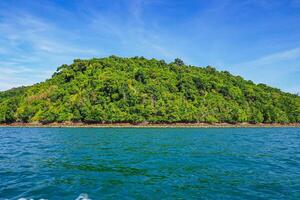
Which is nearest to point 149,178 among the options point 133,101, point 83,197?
Answer: point 83,197

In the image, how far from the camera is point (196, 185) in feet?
59.6

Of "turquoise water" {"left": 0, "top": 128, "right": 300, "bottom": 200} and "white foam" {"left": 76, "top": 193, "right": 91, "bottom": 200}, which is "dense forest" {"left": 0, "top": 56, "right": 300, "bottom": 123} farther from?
"white foam" {"left": 76, "top": 193, "right": 91, "bottom": 200}

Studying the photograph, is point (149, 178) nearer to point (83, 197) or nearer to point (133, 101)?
point (83, 197)

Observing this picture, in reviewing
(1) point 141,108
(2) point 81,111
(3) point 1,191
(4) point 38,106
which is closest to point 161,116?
(1) point 141,108

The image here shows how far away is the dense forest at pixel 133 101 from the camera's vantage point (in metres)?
155

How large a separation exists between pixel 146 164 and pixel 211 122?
455ft

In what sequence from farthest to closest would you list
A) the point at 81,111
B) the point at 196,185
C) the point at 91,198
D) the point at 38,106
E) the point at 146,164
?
the point at 38,106, the point at 81,111, the point at 146,164, the point at 196,185, the point at 91,198

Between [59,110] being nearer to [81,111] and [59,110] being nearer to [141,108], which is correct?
[81,111]

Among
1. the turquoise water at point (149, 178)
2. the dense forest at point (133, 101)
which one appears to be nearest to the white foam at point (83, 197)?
the turquoise water at point (149, 178)

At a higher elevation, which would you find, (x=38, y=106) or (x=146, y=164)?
(x=38, y=106)

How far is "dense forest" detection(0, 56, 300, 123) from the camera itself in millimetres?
154625

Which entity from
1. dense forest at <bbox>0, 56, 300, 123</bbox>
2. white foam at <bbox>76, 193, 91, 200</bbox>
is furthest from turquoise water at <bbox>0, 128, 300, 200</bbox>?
dense forest at <bbox>0, 56, 300, 123</bbox>

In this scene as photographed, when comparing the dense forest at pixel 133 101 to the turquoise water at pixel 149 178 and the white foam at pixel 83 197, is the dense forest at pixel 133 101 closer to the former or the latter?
the turquoise water at pixel 149 178

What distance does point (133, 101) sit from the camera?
161875 mm
